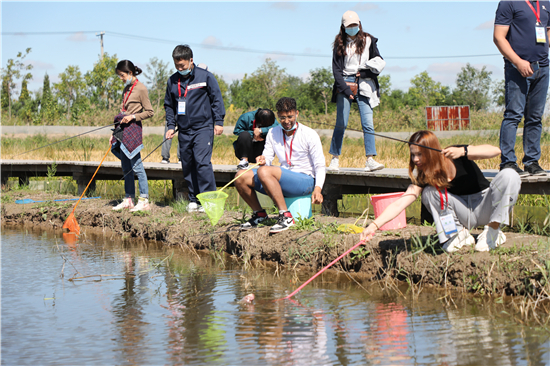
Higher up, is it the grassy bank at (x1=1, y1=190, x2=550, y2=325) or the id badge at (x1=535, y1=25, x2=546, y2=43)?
the id badge at (x1=535, y1=25, x2=546, y2=43)

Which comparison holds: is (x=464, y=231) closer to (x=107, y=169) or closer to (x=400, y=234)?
(x=400, y=234)

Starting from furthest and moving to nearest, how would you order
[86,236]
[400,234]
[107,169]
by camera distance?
[107,169]
[86,236]
[400,234]

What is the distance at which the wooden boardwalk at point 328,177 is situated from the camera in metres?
6.38

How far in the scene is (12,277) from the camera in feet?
16.5

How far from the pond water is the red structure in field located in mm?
24587

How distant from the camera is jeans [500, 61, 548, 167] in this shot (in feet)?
17.4

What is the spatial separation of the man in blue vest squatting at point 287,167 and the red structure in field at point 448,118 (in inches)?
922

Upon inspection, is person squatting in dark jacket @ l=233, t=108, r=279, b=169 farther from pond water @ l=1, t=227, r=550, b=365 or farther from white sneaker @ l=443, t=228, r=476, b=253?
white sneaker @ l=443, t=228, r=476, b=253

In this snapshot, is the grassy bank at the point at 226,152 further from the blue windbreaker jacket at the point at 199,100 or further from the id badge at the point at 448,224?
the id badge at the point at 448,224

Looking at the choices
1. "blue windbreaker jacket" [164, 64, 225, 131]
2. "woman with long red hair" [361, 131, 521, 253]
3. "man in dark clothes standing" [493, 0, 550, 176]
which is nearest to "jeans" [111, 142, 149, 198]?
"blue windbreaker jacket" [164, 64, 225, 131]

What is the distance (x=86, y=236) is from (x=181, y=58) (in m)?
2.58

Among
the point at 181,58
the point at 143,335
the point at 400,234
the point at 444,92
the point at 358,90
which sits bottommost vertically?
the point at 143,335

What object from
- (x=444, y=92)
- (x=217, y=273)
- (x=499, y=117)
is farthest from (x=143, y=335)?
(x=444, y=92)

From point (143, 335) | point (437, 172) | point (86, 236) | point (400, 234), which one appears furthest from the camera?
point (86, 236)
